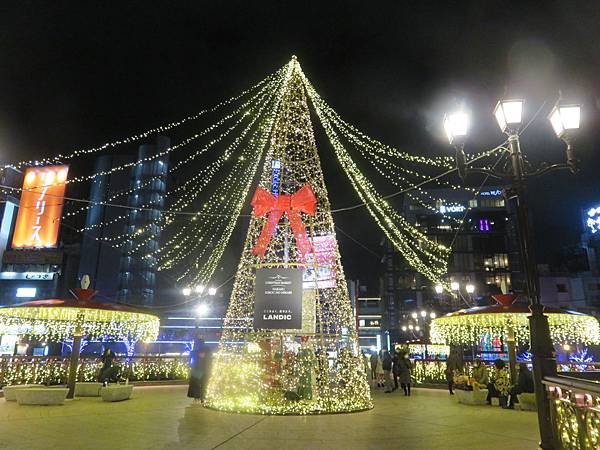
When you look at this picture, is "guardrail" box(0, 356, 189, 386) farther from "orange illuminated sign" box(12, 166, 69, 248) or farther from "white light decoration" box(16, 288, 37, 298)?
"white light decoration" box(16, 288, 37, 298)

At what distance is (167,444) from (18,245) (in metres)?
39.7

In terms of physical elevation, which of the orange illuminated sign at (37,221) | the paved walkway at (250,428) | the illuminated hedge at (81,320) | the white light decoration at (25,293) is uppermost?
the orange illuminated sign at (37,221)

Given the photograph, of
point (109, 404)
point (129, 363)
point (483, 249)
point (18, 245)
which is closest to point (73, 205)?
point (18, 245)

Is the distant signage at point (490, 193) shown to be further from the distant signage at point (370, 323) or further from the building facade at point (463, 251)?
the distant signage at point (370, 323)

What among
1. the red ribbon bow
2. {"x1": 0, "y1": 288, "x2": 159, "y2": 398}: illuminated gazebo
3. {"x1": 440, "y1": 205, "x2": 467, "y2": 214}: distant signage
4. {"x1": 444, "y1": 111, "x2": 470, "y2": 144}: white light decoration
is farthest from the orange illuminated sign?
{"x1": 440, "y1": 205, "x2": 467, "y2": 214}: distant signage

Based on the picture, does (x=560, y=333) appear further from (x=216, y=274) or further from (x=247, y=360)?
(x=216, y=274)

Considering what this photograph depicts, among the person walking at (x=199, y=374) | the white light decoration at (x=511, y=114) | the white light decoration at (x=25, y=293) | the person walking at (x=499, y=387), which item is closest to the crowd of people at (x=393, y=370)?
the person walking at (x=499, y=387)

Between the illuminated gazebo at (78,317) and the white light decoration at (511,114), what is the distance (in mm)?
11237

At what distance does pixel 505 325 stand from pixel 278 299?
29.2 ft

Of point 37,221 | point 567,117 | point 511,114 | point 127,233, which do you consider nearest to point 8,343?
point 37,221

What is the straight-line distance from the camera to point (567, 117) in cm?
681

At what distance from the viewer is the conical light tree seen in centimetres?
1006

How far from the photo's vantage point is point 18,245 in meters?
39.0

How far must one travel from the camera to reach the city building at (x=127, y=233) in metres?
46.8
